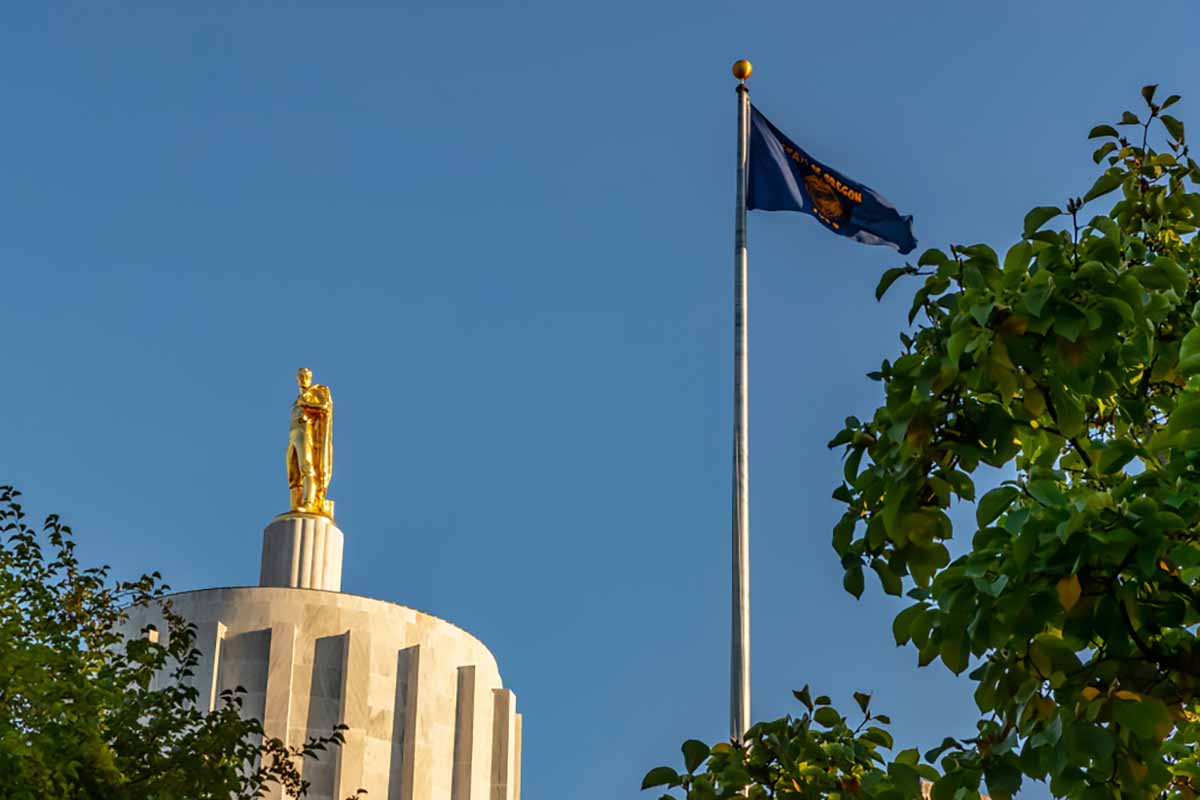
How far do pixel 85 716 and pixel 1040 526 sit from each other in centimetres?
1128

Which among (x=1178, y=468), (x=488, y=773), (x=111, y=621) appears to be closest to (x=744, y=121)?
(x=111, y=621)

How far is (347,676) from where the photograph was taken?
2802cm

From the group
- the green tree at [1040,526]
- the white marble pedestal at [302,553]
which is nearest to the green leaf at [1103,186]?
the green tree at [1040,526]

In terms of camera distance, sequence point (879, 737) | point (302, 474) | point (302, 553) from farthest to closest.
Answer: point (302, 474) < point (302, 553) < point (879, 737)

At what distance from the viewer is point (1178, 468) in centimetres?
598

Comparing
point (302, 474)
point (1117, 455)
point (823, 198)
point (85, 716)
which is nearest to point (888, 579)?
point (1117, 455)

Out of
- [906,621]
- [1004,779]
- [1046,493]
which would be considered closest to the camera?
[1046,493]

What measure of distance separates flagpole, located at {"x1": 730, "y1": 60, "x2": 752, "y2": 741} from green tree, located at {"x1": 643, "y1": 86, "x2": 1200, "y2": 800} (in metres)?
8.93

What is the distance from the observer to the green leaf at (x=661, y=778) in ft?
25.3

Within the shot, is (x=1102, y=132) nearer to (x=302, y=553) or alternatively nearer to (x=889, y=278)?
(x=889, y=278)

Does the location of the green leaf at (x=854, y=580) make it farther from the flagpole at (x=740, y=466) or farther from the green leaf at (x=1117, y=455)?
the flagpole at (x=740, y=466)

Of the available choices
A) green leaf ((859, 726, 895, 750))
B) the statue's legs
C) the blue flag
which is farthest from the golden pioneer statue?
green leaf ((859, 726, 895, 750))

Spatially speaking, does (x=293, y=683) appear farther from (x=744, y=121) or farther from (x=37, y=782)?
(x=37, y=782)

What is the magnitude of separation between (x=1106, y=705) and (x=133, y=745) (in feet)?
40.0
